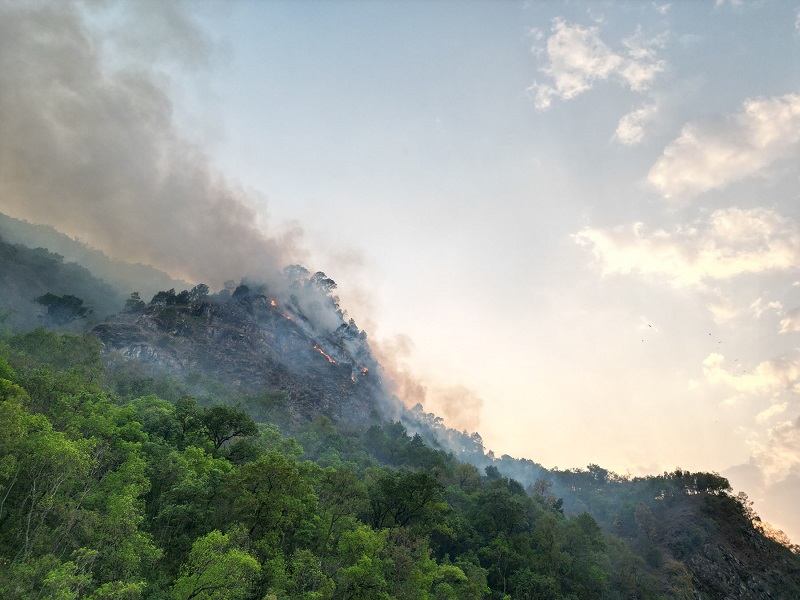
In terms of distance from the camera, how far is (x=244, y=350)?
164500mm

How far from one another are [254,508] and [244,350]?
13500cm

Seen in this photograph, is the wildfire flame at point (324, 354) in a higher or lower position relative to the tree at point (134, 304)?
higher

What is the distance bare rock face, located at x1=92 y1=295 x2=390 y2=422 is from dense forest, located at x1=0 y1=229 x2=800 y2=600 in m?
1.27

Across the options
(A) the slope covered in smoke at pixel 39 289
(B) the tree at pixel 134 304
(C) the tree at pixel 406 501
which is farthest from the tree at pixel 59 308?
(C) the tree at pixel 406 501

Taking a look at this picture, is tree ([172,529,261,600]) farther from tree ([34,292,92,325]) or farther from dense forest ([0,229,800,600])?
tree ([34,292,92,325])

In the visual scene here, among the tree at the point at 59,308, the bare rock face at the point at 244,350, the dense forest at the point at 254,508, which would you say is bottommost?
the dense forest at the point at 254,508

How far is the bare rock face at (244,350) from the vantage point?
133875 mm

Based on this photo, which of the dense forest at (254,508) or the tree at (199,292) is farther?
the tree at (199,292)

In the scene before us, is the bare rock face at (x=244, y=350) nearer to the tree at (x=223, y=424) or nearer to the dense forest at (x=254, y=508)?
the dense forest at (x=254, y=508)


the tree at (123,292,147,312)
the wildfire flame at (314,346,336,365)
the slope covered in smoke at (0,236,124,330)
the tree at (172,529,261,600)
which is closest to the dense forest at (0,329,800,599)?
the tree at (172,529,261,600)

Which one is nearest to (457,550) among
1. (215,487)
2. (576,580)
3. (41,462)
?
(576,580)

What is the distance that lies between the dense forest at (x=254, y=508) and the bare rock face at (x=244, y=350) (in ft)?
4.18

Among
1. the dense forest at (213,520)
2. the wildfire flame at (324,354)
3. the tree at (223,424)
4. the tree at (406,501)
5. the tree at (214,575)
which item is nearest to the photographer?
the tree at (214,575)

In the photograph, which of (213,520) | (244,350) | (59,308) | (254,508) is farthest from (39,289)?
(254,508)
